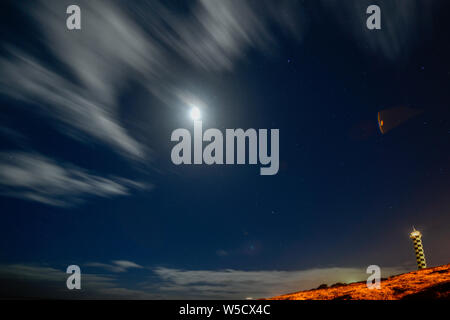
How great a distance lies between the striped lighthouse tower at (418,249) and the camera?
24.1 m

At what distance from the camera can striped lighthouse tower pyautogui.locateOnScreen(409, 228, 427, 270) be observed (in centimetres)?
2407

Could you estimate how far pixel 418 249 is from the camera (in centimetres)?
2464
